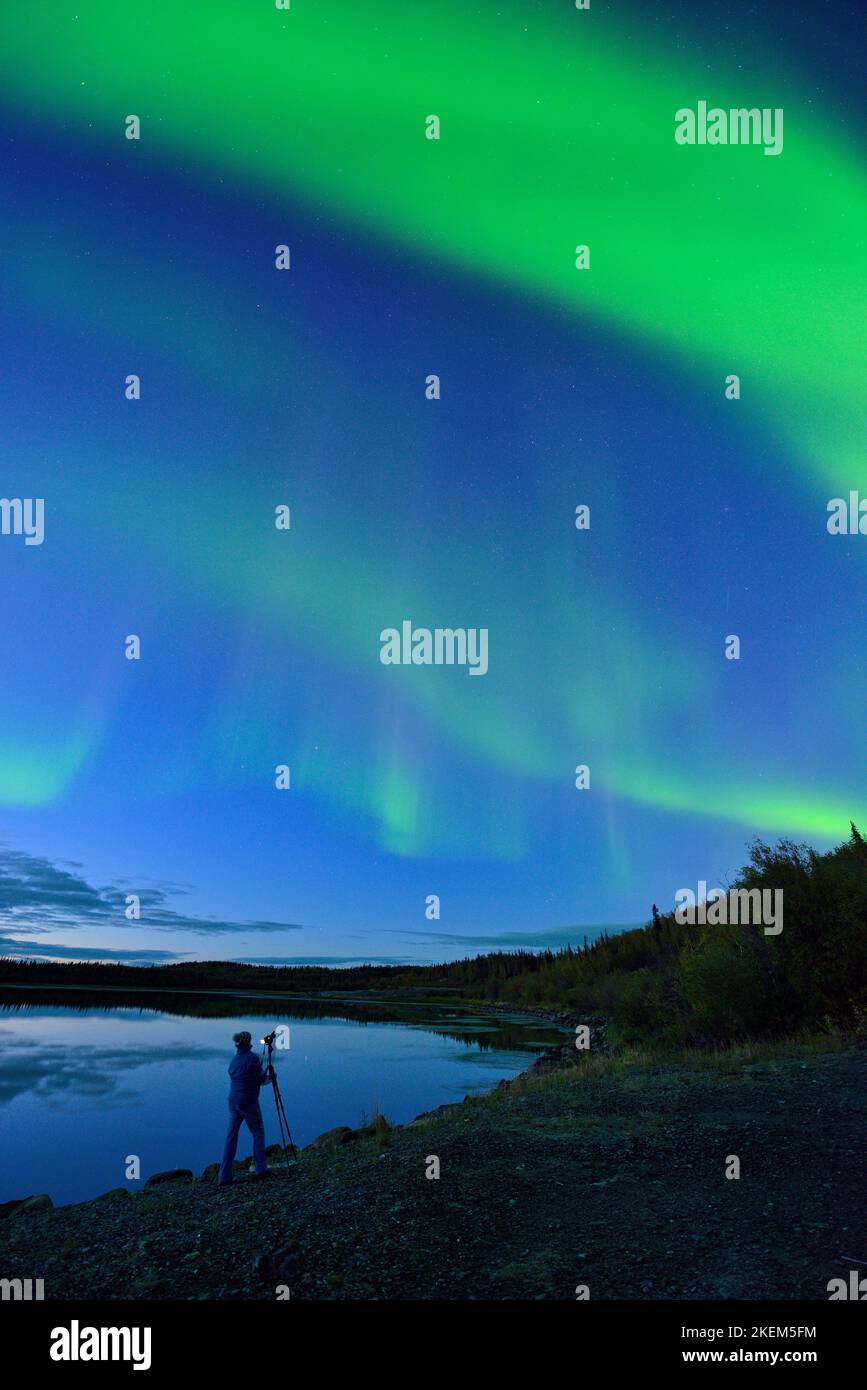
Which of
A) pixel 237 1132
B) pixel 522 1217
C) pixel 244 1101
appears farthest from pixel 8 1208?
pixel 522 1217

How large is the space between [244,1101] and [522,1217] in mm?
5958

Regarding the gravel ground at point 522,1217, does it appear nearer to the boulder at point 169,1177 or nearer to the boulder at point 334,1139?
the boulder at point 334,1139

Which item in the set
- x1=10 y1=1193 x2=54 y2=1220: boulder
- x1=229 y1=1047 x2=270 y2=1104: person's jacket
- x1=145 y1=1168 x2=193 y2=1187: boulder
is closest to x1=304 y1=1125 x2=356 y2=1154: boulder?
x1=145 y1=1168 x2=193 y2=1187: boulder

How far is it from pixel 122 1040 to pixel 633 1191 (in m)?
66.7

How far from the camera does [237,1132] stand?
576 inches

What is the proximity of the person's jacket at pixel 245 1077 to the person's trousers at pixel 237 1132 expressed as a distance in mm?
119

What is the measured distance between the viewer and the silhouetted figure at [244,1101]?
14.6 m

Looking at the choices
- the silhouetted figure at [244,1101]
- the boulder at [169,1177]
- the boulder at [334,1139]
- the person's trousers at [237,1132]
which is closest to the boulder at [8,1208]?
the boulder at [169,1177]

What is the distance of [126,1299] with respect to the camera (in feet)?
30.3

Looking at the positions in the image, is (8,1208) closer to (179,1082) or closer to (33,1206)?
(33,1206)

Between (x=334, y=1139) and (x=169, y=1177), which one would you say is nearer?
(x=334, y=1139)

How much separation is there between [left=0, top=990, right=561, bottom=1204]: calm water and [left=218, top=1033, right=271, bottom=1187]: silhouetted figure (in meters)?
10.6
